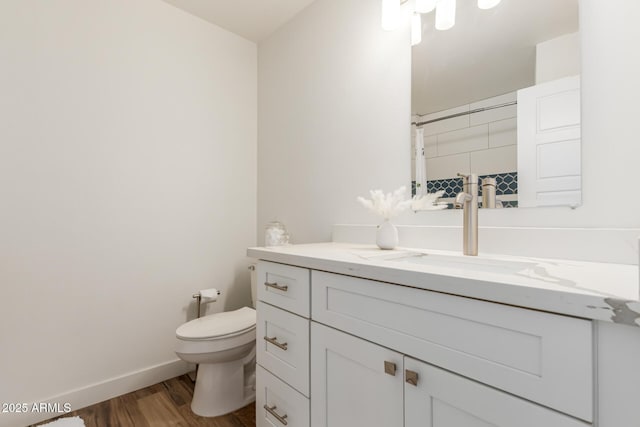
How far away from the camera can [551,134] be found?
1.09m

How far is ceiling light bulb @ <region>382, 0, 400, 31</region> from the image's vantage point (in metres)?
1.48

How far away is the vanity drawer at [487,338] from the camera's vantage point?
→ 537 mm

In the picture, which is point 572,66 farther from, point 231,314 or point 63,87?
point 63,87

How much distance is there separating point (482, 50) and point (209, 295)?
2036 mm

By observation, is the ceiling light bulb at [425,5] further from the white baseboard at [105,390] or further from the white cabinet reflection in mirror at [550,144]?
the white baseboard at [105,390]

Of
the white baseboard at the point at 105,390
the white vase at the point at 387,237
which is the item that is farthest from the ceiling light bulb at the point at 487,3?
the white baseboard at the point at 105,390

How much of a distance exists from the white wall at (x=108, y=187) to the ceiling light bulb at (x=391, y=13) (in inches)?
52.4

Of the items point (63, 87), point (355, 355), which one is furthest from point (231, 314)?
point (63, 87)

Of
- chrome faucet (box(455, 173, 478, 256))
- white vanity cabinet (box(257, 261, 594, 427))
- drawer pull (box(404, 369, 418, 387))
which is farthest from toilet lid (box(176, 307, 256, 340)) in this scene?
chrome faucet (box(455, 173, 478, 256))

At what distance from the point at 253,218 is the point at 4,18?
174 centimetres

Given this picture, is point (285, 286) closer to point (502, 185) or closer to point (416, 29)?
point (502, 185)

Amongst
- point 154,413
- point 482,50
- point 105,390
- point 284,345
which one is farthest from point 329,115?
point 105,390

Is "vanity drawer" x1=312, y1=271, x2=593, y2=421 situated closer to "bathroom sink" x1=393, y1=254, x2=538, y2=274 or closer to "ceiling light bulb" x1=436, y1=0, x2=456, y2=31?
"bathroom sink" x1=393, y1=254, x2=538, y2=274

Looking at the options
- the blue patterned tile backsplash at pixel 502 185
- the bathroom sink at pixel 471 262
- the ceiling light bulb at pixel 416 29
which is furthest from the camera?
the ceiling light bulb at pixel 416 29
